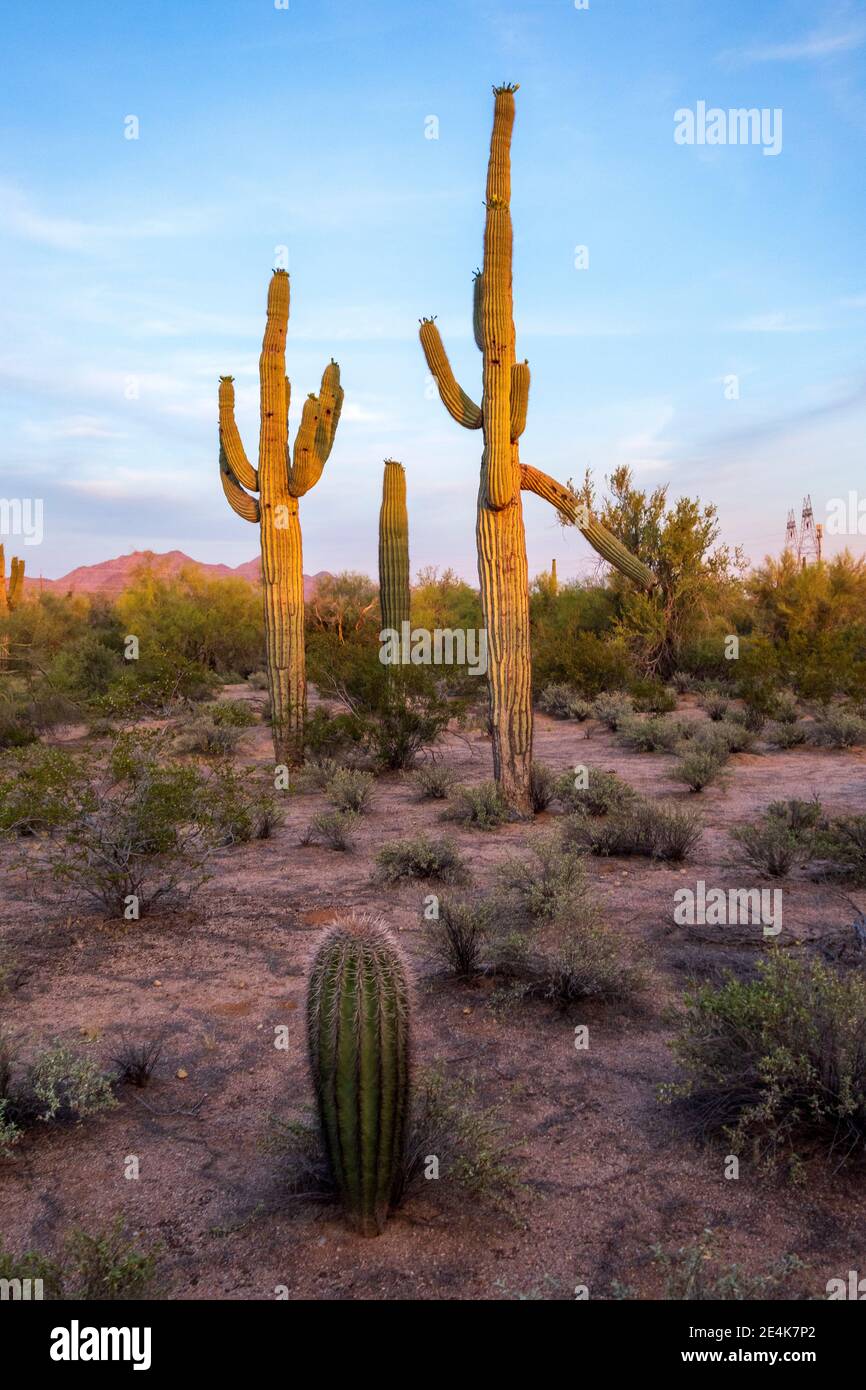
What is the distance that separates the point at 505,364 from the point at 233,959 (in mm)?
6547

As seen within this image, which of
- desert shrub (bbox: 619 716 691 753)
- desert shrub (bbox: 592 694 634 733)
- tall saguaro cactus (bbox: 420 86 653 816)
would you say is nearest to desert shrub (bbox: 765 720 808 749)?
desert shrub (bbox: 619 716 691 753)

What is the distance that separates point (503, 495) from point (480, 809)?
323cm

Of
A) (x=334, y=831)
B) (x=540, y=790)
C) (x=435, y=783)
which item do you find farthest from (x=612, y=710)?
(x=334, y=831)

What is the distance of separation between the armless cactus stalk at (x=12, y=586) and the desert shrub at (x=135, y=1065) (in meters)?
28.6

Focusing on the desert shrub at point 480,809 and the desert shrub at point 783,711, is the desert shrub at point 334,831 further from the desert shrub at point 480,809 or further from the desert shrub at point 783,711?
the desert shrub at point 783,711

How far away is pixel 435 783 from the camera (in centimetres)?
1063

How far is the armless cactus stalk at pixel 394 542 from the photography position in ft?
48.9

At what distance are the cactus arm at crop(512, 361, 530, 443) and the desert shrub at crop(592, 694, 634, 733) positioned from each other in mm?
6738

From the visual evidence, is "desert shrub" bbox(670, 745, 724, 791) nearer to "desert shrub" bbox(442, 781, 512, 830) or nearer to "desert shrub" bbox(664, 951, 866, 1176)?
"desert shrub" bbox(442, 781, 512, 830)

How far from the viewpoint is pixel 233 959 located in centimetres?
575

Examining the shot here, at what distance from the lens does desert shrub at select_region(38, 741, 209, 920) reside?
6.39 m

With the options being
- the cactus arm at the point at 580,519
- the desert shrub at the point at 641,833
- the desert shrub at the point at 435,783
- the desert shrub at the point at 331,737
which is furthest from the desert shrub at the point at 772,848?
the desert shrub at the point at 331,737
